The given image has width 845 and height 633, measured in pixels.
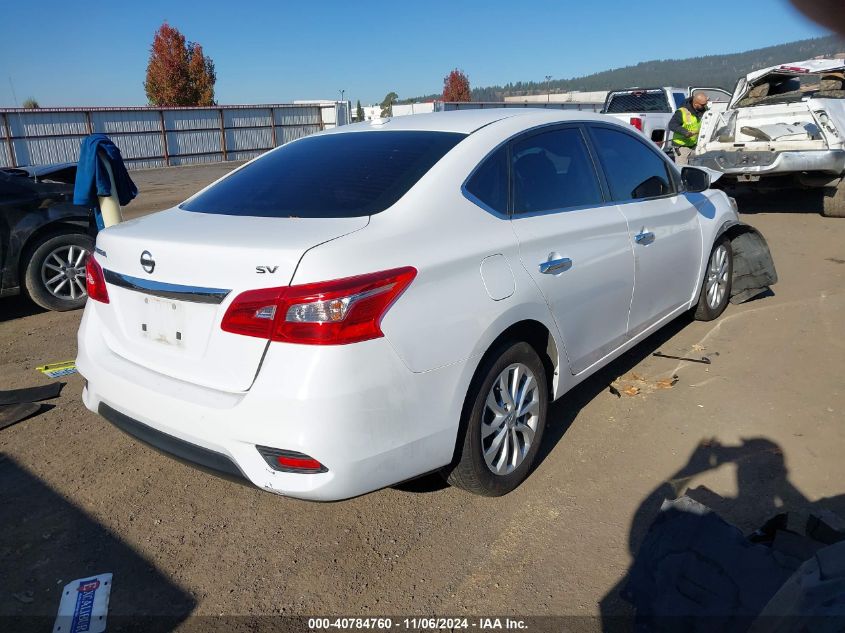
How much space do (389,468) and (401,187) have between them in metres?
1.13

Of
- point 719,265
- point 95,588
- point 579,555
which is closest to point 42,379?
point 95,588

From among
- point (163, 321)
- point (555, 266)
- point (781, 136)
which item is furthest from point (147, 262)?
point (781, 136)

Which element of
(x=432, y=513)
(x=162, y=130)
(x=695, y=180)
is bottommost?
(x=432, y=513)

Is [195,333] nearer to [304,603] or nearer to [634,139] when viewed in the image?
[304,603]

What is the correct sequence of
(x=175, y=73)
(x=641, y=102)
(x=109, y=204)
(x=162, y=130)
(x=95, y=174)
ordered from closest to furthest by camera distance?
(x=95, y=174)
(x=109, y=204)
(x=641, y=102)
(x=162, y=130)
(x=175, y=73)

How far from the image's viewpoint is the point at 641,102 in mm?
14891

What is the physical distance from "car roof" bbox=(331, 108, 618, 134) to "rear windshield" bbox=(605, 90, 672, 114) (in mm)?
12058

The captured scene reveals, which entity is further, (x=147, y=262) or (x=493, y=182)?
(x=493, y=182)

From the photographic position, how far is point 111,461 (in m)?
3.46


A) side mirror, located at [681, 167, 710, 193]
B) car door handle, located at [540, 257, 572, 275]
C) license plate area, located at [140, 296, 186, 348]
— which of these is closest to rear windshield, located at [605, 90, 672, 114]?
side mirror, located at [681, 167, 710, 193]

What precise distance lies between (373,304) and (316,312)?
0.20 metres

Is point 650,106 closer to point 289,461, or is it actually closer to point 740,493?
point 740,493

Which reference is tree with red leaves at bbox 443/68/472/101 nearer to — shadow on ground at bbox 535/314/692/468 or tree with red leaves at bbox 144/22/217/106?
tree with red leaves at bbox 144/22/217/106

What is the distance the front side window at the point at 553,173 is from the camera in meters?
3.17
